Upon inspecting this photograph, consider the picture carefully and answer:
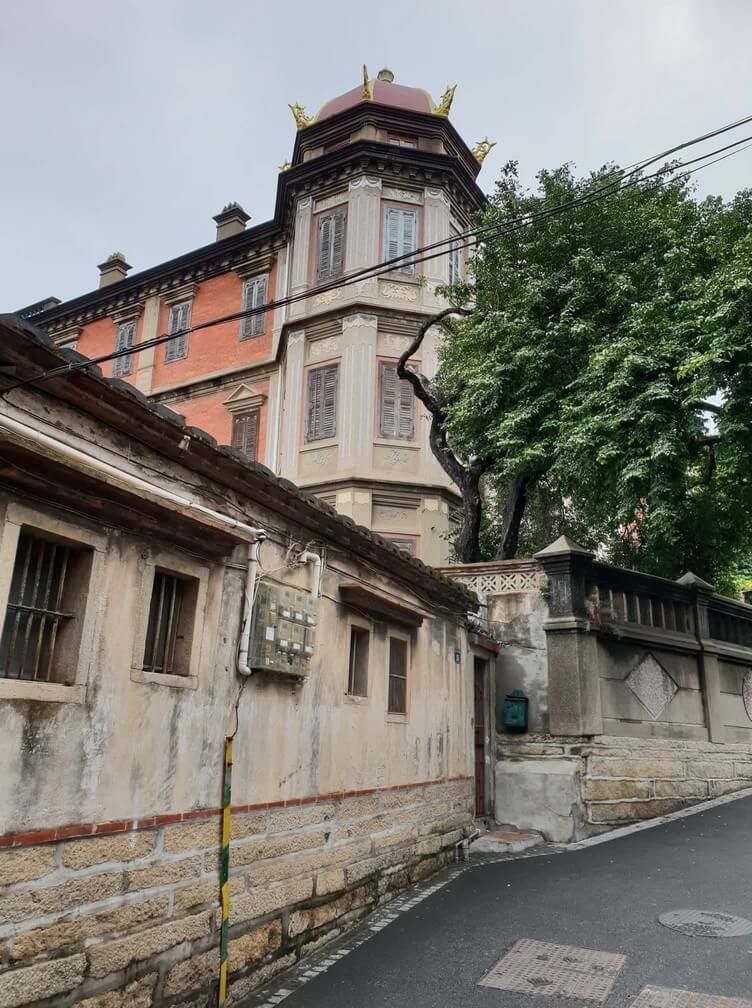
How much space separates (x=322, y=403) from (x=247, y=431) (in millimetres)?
2995

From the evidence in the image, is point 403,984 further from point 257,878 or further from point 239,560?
point 239,560

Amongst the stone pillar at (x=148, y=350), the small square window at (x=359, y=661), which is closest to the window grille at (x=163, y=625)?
the small square window at (x=359, y=661)

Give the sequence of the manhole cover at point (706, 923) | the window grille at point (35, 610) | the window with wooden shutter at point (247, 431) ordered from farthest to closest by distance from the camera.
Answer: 1. the window with wooden shutter at point (247, 431)
2. the manhole cover at point (706, 923)
3. the window grille at point (35, 610)

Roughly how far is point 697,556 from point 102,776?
13.6 meters


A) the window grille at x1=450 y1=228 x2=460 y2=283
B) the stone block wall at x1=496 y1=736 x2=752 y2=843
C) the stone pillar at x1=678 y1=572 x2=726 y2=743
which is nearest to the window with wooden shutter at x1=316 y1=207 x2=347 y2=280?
the window grille at x1=450 y1=228 x2=460 y2=283

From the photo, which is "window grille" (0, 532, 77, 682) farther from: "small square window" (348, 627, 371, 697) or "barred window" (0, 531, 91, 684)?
"small square window" (348, 627, 371, 697)

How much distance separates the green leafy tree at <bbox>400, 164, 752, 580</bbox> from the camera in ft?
36.9

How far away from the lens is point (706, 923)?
701 cm

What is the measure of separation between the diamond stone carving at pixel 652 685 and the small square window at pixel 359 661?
18.3ft

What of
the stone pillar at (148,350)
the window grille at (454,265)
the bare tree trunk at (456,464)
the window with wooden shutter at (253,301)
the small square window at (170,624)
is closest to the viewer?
the small square window at (170,624)

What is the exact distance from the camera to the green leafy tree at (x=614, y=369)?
11234mm

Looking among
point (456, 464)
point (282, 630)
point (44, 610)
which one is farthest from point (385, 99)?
point (44, 610)

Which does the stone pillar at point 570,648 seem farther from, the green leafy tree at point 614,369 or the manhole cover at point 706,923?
the manhole cover at point 706,923

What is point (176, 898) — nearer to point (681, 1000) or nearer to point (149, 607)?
point (149, 607)
